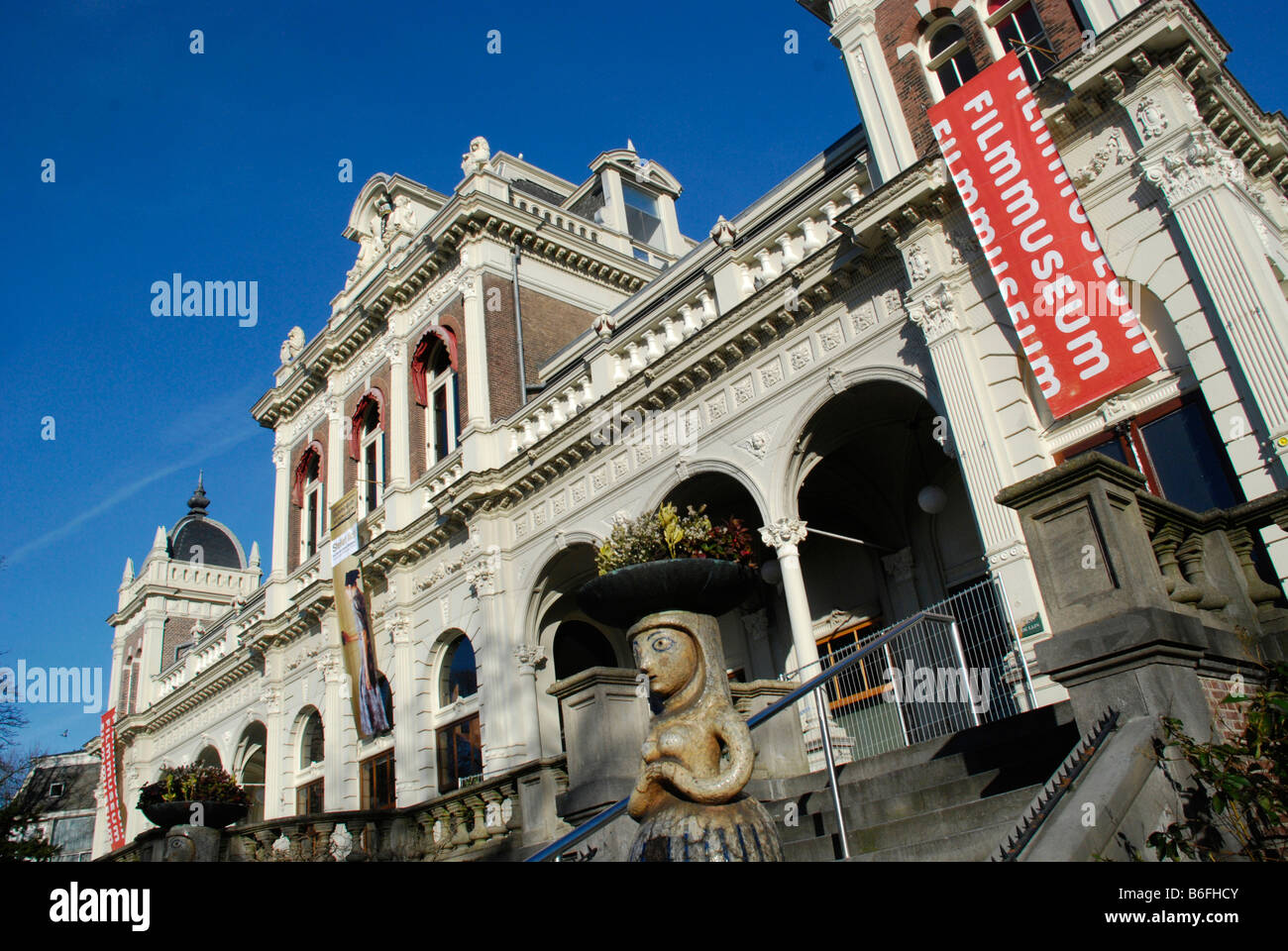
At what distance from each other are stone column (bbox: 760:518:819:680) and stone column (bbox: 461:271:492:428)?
915 cm

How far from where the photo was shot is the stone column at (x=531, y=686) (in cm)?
1895

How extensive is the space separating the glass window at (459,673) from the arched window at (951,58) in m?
14.7

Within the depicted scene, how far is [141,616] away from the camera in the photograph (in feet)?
145

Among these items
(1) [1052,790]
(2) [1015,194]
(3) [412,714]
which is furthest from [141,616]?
(1) [1052,790]

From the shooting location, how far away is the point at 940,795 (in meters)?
7.70

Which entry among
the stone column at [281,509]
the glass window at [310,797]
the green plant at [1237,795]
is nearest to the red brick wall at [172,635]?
the stone column at [281,509]

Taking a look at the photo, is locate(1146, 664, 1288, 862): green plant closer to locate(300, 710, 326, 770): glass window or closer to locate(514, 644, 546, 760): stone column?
locate(514, 644, 546, 760): stone column

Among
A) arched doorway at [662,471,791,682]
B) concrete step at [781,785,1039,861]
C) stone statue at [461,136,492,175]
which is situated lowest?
concrete step at [781,785,1039,861]

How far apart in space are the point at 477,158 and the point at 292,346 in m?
11.4

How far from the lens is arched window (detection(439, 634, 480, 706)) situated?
70.1ft

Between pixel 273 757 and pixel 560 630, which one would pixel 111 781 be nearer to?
pixel 273 757

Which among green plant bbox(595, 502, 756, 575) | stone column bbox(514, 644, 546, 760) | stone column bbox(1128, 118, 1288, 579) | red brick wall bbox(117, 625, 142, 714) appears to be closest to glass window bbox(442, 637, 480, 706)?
stone column bbox(514, 644, 546, 760)

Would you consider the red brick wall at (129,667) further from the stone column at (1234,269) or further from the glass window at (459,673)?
the stone column at (1234,269)
